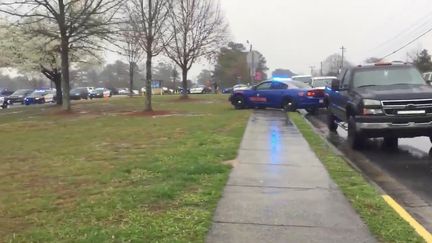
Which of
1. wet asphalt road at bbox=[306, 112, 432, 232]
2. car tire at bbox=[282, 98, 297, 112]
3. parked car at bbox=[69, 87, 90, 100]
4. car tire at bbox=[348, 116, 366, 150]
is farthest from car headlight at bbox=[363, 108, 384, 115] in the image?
parked car at bbox=[69, 87, 90, 100]

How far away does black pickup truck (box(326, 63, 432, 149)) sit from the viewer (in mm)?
10531

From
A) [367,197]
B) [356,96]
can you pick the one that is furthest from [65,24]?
[367,197]

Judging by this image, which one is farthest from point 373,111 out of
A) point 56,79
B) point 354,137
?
point 56,79

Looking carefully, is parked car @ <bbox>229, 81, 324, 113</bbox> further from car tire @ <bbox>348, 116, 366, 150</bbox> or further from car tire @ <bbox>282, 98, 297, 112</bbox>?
car tire @ <bbox>348, 116, 366, 150</bbox>

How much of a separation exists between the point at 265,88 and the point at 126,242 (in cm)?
1908

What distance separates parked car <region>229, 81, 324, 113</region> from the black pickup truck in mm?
9448

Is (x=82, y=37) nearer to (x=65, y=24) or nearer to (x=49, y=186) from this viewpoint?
(x=65, y=24)

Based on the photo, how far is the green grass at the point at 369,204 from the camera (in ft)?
16.5

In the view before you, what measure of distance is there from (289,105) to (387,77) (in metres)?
10.5

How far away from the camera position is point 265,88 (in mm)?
23344

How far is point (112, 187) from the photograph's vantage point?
274 inches

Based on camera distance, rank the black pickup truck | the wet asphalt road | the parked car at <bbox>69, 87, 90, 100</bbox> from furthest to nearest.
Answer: the parked car at <bbox>69, 87, 90, 100</bbox> → the black pickup truck → the wet asphalt road

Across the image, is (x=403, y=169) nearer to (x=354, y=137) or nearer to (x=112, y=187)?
(x=354, y=137)

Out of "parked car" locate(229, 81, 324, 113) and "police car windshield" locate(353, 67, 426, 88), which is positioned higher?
"police car windshield" locate(353, 67, 426, 88)
